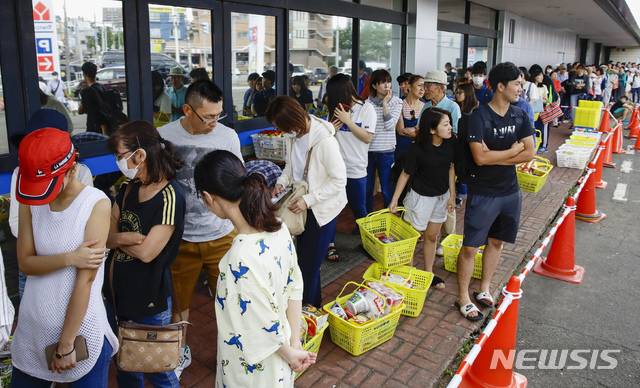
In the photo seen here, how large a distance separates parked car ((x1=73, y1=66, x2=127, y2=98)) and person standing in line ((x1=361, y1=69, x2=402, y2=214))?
2868 millimetres

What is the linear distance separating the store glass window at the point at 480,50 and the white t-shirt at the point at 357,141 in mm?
9948

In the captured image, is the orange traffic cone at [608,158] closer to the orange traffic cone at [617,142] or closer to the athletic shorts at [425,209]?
the orange traffic cone at [617,142]

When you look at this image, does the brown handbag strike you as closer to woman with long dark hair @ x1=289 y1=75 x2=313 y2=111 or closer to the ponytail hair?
the ponytail hair

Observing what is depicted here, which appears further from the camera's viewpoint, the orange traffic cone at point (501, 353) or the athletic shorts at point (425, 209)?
the athletic shorts at point (425, 209)

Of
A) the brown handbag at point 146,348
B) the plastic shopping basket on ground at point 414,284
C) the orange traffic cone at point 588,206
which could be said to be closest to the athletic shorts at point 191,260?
the brown handbag at point 146,348

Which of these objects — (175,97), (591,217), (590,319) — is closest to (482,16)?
(591,217)

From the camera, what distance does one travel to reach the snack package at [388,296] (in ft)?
13.2

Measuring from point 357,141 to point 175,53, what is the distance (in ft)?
7.26

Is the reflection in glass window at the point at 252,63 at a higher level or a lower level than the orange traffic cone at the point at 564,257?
higher

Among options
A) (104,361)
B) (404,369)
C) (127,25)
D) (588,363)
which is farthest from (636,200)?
(104,361)

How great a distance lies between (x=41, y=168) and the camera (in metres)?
2.05

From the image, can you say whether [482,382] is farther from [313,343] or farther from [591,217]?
[591,217]

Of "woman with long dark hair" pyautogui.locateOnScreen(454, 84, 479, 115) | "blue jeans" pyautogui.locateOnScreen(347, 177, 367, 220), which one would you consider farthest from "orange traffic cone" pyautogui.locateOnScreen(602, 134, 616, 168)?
"blue jeans" pyautogui.locateOnScreen(347, 177, 367, 220)

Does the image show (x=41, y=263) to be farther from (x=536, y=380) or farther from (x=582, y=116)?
(x=582, y=116)
